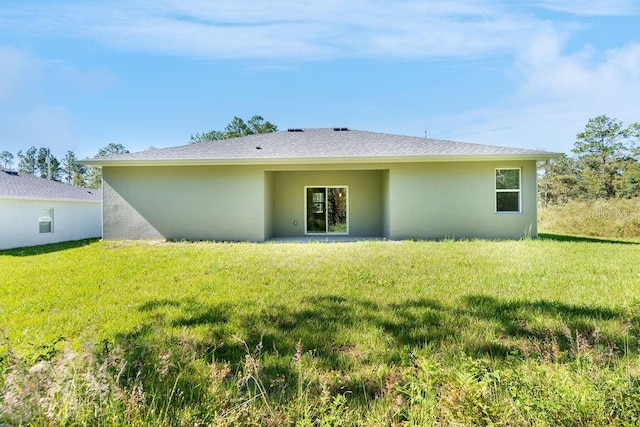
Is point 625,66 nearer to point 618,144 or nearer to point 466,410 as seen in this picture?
point 466,410

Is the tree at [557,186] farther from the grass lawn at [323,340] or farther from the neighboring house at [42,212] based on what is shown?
the neighboring house at [42,212]

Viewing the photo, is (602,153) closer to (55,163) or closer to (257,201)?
(257,201)

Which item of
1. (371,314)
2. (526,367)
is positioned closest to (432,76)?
(371,314)

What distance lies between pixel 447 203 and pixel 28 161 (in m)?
76.7

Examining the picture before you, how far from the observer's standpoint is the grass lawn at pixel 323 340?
1930mm

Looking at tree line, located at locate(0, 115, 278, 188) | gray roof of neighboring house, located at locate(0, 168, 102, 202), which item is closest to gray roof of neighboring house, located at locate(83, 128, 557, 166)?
gray roof of neighboring house, located at locate(0, 168, 102, 202)

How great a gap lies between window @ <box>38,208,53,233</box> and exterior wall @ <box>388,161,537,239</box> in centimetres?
A: 1463

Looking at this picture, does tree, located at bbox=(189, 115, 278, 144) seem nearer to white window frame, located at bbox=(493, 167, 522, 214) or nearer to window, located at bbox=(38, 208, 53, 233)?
window, located at bbox=(38, 208, 53, 233)

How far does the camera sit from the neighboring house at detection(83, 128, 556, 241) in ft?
36.1

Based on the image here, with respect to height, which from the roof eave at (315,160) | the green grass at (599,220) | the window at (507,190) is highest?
the roof eave at (315,160)

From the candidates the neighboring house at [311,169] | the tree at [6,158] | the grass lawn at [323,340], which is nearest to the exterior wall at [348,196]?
the neighboring house at [311,169]

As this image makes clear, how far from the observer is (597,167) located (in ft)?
108

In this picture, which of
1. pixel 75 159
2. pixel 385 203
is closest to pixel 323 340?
pixel 385 203

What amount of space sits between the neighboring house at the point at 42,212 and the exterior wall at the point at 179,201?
4023 mm
